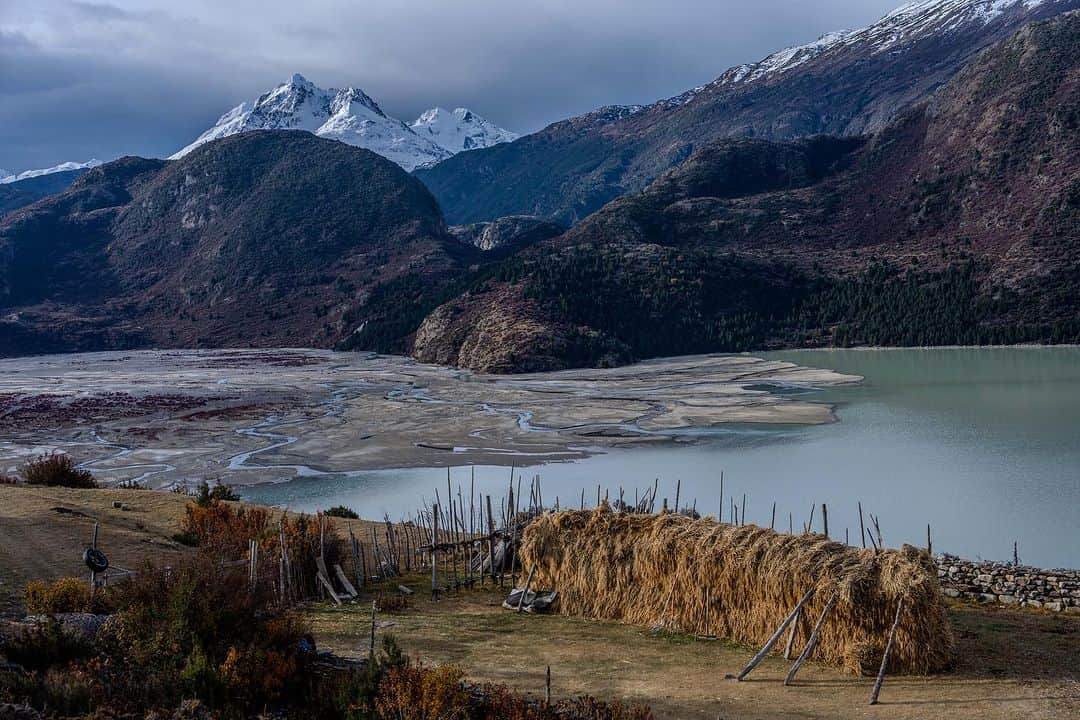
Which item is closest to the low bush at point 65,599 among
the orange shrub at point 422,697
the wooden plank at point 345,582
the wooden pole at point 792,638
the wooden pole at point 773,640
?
the wooden plank at point 345,582

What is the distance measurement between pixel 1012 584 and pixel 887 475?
14167mm

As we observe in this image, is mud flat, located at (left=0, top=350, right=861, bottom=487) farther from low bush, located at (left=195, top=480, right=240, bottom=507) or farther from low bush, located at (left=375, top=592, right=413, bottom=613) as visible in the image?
low bush, located at (left=375, top=592, right=413, bottom=613)

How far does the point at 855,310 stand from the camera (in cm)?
9012

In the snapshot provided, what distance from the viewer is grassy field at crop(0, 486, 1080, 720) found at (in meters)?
9.98

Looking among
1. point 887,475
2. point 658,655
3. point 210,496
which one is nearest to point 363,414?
point 210,496

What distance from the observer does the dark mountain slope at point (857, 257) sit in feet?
267

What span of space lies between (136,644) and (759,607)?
8.25 m

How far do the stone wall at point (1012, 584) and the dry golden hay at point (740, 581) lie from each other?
4.08 meters

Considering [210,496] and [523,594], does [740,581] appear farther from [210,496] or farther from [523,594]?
[210,496]

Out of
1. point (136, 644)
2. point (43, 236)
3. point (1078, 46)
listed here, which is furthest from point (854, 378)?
point (43, 236)

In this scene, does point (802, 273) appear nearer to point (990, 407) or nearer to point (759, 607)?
point (990, 407)

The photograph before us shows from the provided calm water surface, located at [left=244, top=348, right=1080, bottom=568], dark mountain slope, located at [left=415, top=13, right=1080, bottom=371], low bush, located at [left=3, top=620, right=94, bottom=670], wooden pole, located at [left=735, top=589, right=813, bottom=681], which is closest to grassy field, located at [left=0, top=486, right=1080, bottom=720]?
wooden pole, located at [left=735, top=589, right=813, bottom=681]

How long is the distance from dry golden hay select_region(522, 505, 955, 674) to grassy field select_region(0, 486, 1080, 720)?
1.24ft

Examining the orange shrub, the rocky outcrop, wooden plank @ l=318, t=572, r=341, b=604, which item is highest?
the rocky outcrop
